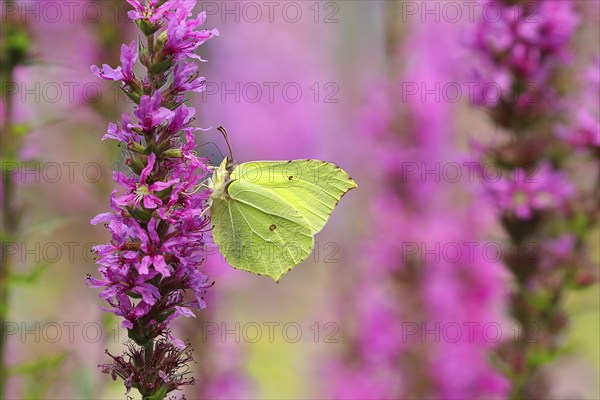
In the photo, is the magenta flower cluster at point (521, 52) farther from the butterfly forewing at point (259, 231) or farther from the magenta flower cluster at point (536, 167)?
the butterfly forewing at point (259, 231)

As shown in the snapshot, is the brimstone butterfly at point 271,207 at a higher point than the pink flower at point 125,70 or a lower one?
lower

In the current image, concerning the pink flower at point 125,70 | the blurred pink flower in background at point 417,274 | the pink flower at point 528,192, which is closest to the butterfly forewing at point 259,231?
the pink flower at point 125,70

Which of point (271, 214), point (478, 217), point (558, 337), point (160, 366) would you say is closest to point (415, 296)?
point (478, 217)

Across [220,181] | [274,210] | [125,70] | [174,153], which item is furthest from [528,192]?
[125,70]

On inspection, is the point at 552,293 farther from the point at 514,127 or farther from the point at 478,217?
the point at 478,217

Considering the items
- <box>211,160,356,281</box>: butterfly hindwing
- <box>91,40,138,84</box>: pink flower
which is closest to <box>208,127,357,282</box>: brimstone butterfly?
<box>211,160,356,281</box>: butterfly hindwing

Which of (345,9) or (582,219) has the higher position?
(345,9)
